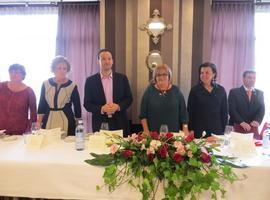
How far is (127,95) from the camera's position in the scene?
9.21ft

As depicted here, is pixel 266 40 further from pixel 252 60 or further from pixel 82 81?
pixel 82 81

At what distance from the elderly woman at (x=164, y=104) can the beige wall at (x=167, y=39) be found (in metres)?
0.95

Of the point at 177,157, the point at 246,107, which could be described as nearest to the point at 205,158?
the point at 177,157

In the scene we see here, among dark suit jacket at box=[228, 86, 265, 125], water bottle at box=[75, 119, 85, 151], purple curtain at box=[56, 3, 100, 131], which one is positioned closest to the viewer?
water bottle at box=[75, 119, 85, 151]

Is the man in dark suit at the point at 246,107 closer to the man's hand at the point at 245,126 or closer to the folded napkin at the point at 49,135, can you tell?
the man's hand at the point at 245,126

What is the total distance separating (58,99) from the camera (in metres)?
2.60

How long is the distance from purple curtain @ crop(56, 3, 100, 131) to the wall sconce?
3.38 ft

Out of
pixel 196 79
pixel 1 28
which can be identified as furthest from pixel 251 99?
pixel 1 28

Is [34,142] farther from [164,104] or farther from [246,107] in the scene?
[246,107]

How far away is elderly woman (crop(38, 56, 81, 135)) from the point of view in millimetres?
2605

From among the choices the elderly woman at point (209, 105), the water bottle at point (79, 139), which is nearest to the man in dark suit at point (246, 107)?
the elderly woman at point (209, 105)

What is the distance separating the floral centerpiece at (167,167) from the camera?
1.59 m

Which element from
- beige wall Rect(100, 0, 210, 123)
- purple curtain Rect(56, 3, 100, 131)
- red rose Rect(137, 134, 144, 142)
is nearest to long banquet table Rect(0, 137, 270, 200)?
red rose Rect(137, 134, 144, 142)

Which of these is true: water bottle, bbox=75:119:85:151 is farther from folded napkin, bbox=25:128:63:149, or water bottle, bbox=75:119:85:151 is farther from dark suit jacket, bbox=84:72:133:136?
dark suit jacket, bbox=84:72:133:136
